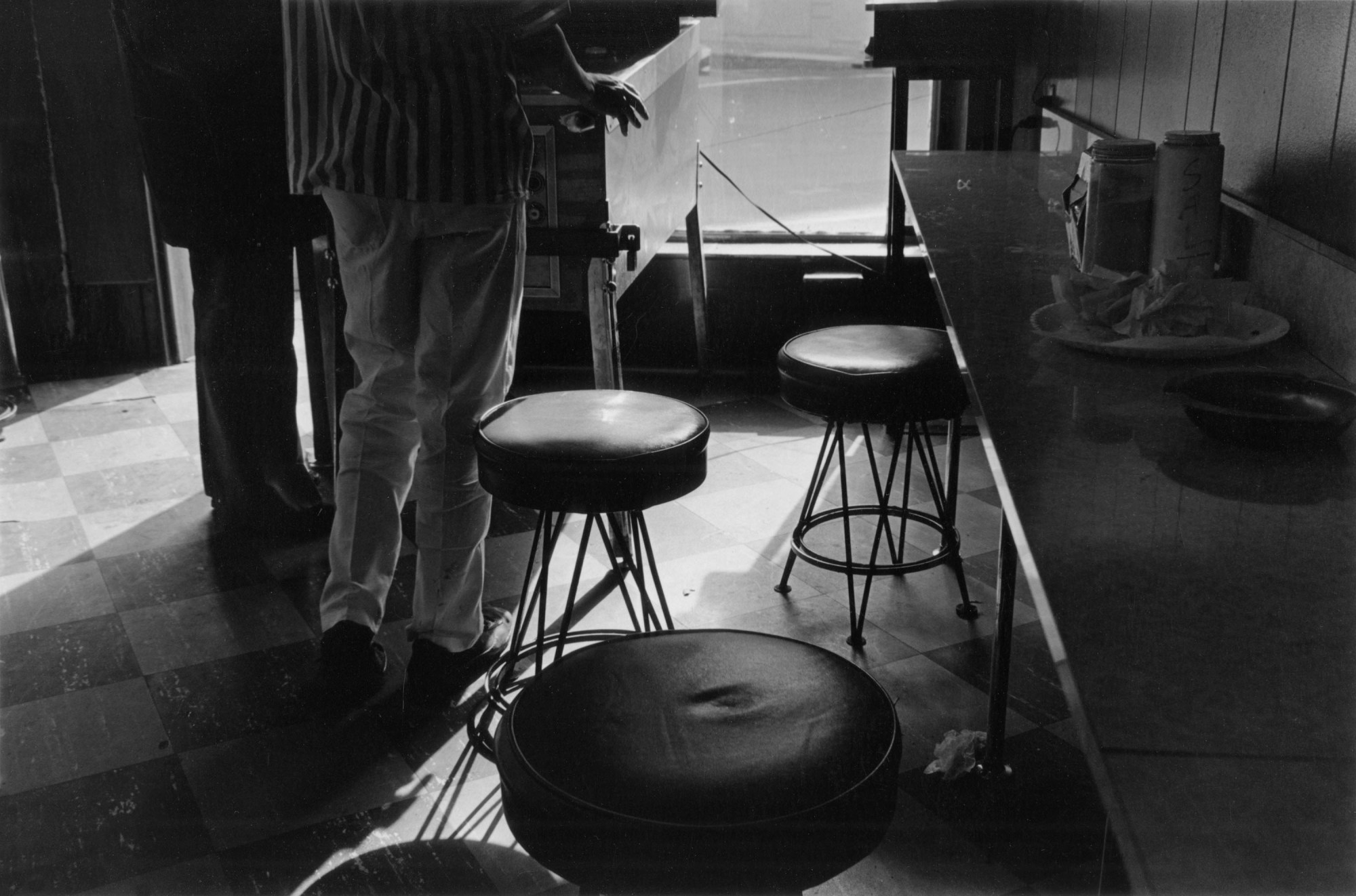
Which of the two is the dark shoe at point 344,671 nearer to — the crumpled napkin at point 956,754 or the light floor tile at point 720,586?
the light floor tile at point 720,586

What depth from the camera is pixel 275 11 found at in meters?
2.85

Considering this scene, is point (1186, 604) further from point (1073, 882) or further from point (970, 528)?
point (970, 528)

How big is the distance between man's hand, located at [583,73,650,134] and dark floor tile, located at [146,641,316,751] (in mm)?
1280

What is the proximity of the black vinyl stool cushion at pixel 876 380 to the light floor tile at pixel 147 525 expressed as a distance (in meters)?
1.69

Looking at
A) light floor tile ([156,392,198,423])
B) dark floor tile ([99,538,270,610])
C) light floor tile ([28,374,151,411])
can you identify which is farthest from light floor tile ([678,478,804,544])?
light floor tile ([28,374,151,411])

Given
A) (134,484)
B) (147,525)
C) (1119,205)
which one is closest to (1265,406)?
(1119,205)

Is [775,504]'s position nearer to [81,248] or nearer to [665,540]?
[665,540]

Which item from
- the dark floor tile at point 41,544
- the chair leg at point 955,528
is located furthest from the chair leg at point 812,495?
the dark floor tile at point 41,544

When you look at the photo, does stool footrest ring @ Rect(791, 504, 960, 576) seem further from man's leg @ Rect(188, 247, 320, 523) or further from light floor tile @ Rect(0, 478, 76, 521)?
light floor tile @ Rect(0, 478, 76, 521)

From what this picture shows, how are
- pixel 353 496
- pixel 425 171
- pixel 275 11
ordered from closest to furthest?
pixel 425 171, pixel 353 496, pixel 275 11

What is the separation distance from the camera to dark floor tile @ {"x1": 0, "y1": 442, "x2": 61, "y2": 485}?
362 centimetres

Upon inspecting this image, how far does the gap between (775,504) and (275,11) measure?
176 centimetres

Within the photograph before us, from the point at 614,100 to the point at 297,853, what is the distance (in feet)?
4.85

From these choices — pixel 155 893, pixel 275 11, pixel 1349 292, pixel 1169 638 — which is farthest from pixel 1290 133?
pixel 275 11
